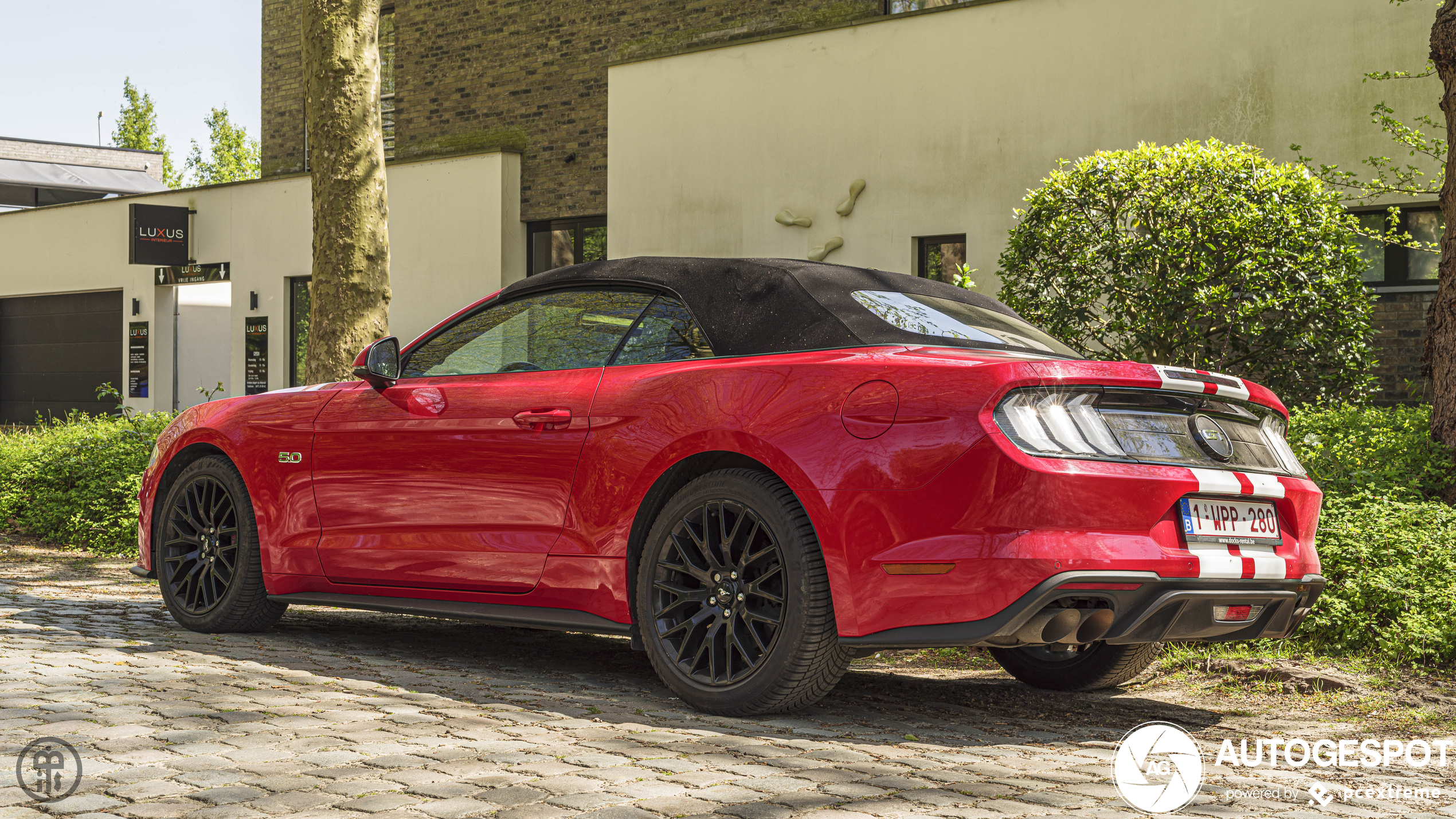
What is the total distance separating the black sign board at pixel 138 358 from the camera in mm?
22578

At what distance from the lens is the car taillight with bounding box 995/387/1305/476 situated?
3986 mm

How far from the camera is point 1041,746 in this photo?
14.0ft

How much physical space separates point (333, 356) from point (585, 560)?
4.89 meters

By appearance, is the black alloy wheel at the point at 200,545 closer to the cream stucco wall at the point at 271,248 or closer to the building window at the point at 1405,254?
the building window at the point at 1405,254

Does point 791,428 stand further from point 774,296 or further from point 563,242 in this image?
point 563,242

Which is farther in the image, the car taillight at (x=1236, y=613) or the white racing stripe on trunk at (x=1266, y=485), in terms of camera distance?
the white racing stripe on trunk at (x=1266, y=485)

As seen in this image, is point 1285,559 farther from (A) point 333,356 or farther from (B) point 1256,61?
(B) point 1256,61

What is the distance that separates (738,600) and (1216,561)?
58.8 inches

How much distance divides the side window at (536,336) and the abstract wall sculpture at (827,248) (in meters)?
9.00

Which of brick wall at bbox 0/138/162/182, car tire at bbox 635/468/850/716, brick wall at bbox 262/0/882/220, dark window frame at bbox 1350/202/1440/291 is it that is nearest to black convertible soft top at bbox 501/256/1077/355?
car tire at bbox 635/468/850/716

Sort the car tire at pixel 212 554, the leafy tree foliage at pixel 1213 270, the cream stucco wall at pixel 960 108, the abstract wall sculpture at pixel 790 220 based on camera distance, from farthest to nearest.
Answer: the abstract wall sculpture at pixel 790 220
the cream stucco wall at pixel 960 108
the leafy tree foliage at pixel 1213 270
the car tire at pixel 212 554

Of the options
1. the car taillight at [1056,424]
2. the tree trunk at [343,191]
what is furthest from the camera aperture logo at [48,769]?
the tree trunk at [343,191]

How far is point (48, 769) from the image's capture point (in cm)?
348

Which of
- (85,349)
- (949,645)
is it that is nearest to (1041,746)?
(949,645)
